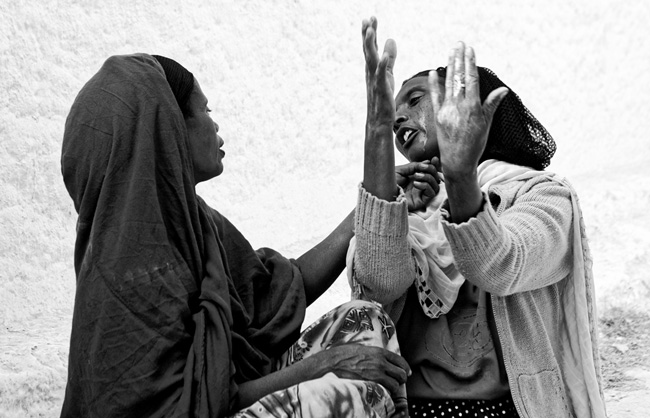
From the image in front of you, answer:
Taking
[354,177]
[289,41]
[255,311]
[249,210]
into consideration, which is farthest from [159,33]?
[255,311]

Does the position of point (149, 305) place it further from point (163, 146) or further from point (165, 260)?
point (163, 146)

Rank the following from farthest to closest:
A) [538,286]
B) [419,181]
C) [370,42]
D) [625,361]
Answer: [625,361]
[419,181]
[538,286]
[370,42]

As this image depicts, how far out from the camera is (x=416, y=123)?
8.23ft

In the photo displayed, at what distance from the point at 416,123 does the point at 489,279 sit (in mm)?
674

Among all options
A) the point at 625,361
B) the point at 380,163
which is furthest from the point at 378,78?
the point at 625,361

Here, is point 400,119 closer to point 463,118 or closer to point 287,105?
point 463,118

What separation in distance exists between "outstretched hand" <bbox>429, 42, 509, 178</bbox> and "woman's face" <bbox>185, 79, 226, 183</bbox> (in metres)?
0.69

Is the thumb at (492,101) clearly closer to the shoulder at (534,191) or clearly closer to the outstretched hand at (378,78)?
the outstretched hand at (378,78)

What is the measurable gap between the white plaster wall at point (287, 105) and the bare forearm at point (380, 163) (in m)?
1.85

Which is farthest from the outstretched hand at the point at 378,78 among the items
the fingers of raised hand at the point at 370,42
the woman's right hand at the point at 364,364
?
the woman's right hand at the point at 364,364

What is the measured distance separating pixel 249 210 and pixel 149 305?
2886mm

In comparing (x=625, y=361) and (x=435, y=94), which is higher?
(x=435, y=94)

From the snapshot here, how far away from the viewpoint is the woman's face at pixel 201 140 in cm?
224

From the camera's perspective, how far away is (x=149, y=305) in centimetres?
192
